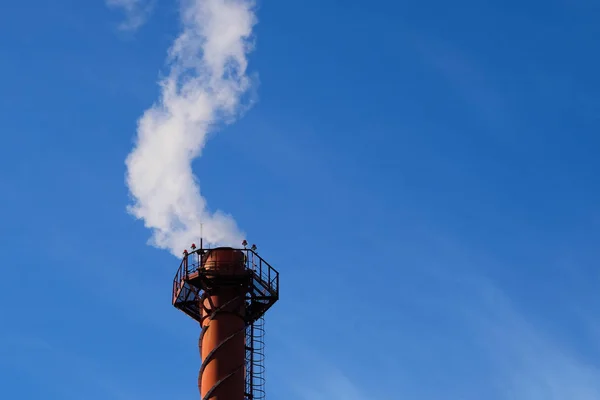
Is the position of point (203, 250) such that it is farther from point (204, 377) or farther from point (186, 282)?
point (204, 377)

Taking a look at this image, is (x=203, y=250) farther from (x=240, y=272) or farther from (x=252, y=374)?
(x=252, y=374)

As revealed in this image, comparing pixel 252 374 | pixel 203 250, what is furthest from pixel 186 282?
pixel 252 374

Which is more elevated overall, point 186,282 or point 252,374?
point 186,282

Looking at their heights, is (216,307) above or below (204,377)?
above

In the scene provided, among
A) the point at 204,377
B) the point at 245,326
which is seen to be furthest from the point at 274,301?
the point at 204,377

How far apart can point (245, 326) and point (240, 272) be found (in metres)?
2.81

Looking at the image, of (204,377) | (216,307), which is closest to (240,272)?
(216,307)

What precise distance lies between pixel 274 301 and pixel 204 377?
5.95 meters

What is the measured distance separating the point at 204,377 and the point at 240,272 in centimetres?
572

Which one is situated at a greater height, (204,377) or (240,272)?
(240,272)

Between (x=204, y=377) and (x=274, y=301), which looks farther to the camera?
(x=274, y=301)

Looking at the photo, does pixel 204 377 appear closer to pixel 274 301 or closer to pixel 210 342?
pixel 210 342

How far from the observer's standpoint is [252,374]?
180ft

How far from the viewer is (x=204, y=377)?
53.0 meters
